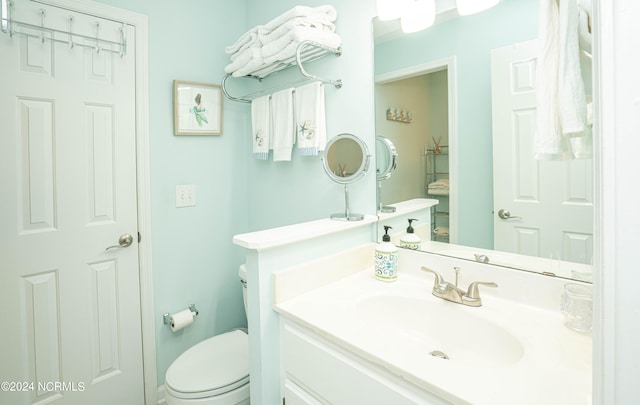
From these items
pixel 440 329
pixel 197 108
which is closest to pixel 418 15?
pixel 440 329

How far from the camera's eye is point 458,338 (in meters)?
0.96

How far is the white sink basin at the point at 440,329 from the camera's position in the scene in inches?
33.5

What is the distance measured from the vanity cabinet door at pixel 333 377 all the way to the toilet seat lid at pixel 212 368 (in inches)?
16.6

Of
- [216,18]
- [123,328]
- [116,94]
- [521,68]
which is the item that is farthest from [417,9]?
[123,328]

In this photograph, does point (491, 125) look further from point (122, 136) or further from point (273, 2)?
point (122, 136)

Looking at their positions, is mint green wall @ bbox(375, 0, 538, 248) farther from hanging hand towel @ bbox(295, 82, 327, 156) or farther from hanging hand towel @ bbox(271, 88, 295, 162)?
hanging hand towel @ bbox(271, 88, 295, 162)

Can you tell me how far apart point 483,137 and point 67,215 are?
175cm

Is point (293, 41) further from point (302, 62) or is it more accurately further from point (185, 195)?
point (185, 195)

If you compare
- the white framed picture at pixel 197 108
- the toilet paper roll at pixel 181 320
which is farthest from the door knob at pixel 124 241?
the white framed picture at pixel 197 108

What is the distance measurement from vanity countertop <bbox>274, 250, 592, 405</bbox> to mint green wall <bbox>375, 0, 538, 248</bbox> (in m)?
0.21

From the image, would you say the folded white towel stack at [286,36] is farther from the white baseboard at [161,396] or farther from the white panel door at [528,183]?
the white baseboard at [161,396]

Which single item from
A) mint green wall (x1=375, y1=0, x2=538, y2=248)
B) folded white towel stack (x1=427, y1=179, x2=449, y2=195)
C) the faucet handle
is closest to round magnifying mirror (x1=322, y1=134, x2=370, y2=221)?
folded white towel stack (x1=427, y1=179, x2=449, y2=195)

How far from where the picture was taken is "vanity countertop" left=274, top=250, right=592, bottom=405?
0.62 m

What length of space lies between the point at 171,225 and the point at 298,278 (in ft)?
3.29
